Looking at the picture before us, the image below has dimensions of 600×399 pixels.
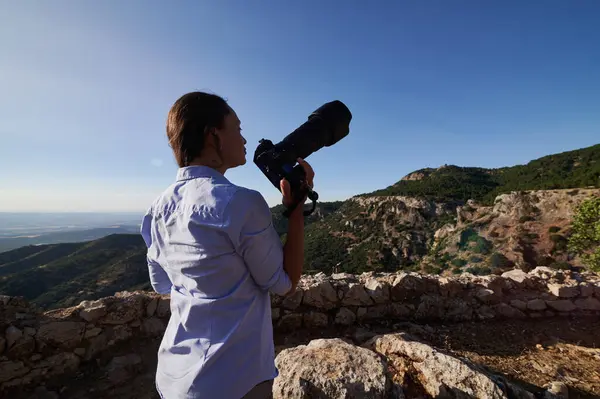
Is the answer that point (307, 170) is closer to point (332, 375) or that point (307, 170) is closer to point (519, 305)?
point (332, 375)

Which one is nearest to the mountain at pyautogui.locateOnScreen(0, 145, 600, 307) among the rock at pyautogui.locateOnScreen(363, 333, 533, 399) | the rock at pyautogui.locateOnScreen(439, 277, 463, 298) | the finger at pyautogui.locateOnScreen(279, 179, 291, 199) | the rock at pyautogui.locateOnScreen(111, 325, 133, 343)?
the rock at pyautogui.locateOnScreen(439, 277, 463, 298)

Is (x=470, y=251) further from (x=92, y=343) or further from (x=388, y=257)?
(x=92, y=343)

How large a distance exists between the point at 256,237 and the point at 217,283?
197mm

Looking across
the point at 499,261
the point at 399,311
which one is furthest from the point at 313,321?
the point at 499,261

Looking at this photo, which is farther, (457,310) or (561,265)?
(561,265)

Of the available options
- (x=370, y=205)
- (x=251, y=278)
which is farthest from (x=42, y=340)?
(x=370, y=205)

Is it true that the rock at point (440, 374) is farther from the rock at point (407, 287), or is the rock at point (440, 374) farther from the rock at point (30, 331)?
the rock at point (30, 331)

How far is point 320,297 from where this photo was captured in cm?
506

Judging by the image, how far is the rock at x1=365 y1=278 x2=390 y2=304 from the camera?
202 inches

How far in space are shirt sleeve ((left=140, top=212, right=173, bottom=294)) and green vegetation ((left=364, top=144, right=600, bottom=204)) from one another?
41.3m

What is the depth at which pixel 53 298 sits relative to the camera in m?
25.6

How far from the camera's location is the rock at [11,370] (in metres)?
3.55

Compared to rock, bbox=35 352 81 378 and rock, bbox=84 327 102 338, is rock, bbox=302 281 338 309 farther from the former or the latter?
rock, bbox=35 352 81 378

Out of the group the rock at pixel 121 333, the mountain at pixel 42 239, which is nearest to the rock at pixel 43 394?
the rock at pixel 121 333
